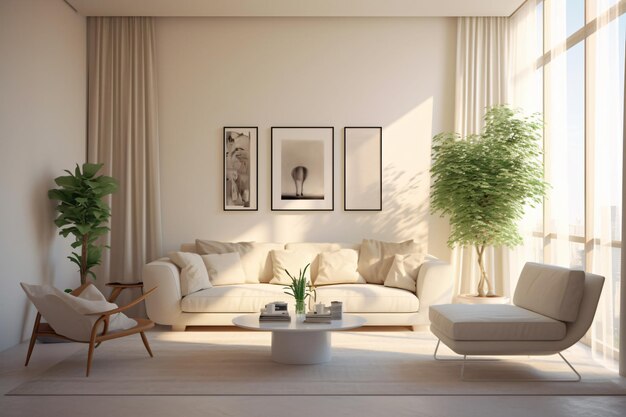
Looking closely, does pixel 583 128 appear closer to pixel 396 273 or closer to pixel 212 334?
pixel 396 273

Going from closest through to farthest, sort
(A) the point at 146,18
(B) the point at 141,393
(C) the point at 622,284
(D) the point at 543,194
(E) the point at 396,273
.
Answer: (B) the point at 141,393, (C) the point at 622,284, (D) the point at 543,194, (E) the point at 396,273, (A) the point at 146,18

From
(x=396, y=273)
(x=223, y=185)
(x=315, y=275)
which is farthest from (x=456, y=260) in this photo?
(x=223, y=185)

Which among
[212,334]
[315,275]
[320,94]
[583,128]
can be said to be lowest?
→ [212,334]

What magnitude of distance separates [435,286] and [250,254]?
6.89ft

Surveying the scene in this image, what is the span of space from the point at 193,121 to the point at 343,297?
287 cm

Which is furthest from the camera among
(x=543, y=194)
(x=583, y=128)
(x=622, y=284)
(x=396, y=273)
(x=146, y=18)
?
(x=146, y=18)

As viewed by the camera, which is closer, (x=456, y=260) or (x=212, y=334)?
(x=212, y=334)

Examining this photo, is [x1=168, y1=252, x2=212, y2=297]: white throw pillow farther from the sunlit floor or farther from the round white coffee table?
the sunlit floor

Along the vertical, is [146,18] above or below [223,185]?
above

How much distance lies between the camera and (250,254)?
7441mm

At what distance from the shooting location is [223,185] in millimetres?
7887

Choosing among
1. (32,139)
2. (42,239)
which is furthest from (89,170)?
(42,239)

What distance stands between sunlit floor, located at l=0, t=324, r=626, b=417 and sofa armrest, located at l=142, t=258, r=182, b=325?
2179mm

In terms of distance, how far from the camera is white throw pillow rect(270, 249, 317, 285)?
23.7ft
